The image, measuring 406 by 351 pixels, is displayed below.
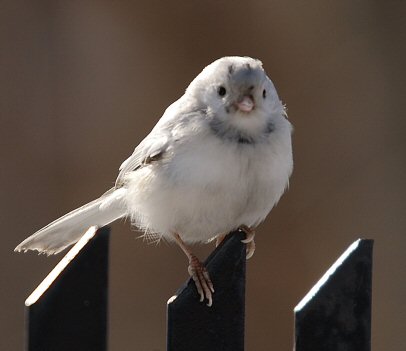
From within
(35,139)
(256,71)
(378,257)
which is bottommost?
(378,257)

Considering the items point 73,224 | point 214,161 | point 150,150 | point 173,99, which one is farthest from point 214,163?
point 173,99

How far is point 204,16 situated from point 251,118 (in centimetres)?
169

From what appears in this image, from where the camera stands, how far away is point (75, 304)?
4.79 feet

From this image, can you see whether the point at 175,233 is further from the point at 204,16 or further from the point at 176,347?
the point at 204,16

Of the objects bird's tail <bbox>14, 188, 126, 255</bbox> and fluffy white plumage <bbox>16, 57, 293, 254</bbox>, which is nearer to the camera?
fluffy white plumage <bbox>16, 57, 293, 254</bbox>

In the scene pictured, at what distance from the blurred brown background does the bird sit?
4.86 ft

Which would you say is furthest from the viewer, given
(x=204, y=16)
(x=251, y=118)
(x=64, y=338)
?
(x=204, y=16)

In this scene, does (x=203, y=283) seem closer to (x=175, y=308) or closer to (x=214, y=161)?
(x=175, y=308)

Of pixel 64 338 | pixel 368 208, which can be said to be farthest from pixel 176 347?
pixel 368 208

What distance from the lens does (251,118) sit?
218cm

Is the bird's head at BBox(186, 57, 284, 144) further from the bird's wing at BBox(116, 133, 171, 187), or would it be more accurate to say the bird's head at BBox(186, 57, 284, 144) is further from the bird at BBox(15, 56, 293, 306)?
the bird's wing at BBox(116, 133, 171, 187)

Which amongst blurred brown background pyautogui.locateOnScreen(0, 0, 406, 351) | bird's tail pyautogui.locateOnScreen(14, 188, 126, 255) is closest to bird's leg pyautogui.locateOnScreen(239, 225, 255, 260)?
bird's tail pyautogui.locateOnScreen(14, 188, 126, 255)

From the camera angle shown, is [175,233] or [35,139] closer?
[175,233]

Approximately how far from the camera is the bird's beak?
2.16 metres
